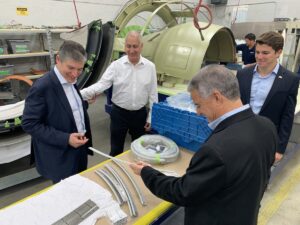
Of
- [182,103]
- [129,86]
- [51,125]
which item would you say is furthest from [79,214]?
[129,86]

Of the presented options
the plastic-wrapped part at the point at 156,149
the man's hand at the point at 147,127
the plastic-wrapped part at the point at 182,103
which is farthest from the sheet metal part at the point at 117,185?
the man's hand at the point at 147,127

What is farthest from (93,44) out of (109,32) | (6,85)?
(6,85)

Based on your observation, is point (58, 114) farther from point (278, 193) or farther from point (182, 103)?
point (278, 193)

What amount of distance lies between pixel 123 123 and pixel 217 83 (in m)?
1.65

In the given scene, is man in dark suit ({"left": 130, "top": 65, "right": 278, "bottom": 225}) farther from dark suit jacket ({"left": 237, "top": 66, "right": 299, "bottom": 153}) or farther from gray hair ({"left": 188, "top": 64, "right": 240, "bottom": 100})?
dark suit jacket ({"left": 237, "top": 66, "right": 299, "bottom": 153})

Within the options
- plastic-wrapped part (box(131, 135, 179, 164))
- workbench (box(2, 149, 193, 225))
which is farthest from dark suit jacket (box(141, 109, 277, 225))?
plastic-wrapped part (box(131, 135, 179, 164))

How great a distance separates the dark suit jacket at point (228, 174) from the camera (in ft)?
2.68

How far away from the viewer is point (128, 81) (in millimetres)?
2281

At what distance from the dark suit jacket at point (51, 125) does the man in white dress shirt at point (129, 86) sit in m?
0.63

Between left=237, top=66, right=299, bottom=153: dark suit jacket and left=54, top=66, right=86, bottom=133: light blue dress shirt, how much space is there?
3.89ft

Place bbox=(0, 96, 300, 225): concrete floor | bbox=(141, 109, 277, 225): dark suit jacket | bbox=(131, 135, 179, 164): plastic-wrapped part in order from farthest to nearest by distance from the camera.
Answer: bbox=(0, 96, 300, 225): concrete floor < bbox=(131, 135, 179, 164): plastic-wrapped part < bbox=(141, 109, 277, 225): dark suit jacket

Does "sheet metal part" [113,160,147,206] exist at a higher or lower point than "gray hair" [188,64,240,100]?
lower

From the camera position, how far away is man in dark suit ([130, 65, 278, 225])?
0.82m

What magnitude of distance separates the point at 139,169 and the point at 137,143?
525mm
